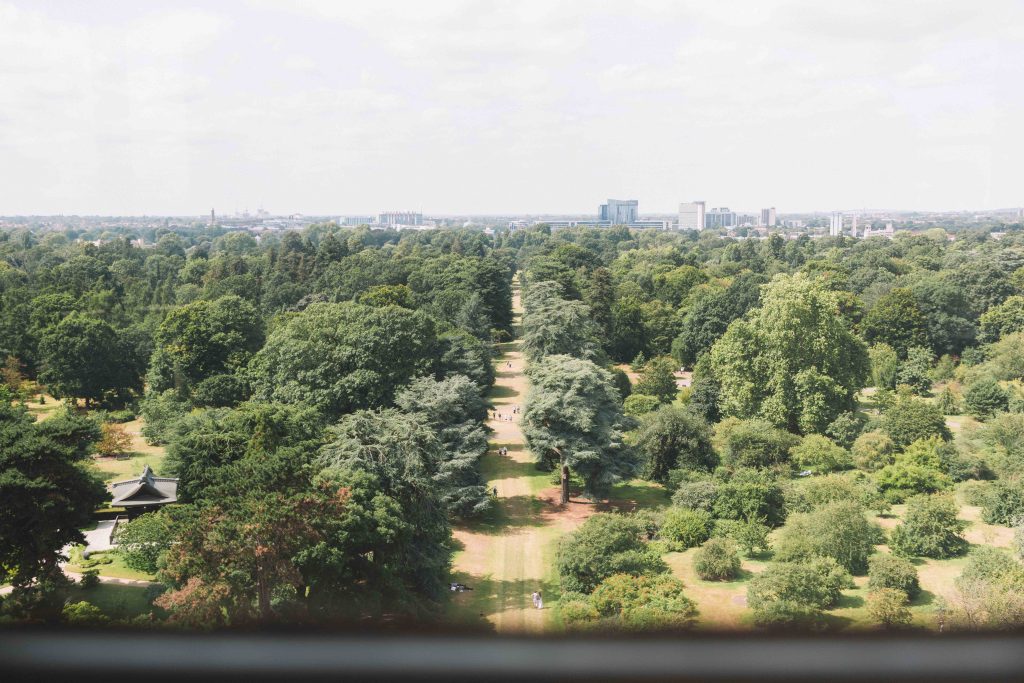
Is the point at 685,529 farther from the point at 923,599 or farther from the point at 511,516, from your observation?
the point at 923,599

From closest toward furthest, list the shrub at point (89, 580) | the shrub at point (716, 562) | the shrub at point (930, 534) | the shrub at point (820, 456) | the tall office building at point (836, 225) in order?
the shrub at point (89, 580) → the shrub at point (716, 562) → the shrub at point (930, 534) → the shrub at point (820, 456) → the tall office building at point (836, 225)

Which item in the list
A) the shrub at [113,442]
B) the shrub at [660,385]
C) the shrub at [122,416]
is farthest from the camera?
the shrub at [660,385]

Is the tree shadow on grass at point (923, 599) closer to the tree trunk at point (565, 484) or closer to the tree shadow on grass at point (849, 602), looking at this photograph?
the tree shadow on grass at point (849, 602)

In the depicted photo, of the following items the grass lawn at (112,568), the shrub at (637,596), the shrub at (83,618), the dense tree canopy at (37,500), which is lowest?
the grass lawn at (112,568)

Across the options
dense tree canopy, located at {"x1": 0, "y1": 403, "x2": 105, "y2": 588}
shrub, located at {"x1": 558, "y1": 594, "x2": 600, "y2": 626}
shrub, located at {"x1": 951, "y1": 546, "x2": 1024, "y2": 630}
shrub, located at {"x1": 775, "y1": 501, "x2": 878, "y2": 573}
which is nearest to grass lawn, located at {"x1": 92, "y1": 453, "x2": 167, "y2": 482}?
dense tree canopy, located at {"x1": 0, "y1": 403, "x2": 105, "y2": 588}

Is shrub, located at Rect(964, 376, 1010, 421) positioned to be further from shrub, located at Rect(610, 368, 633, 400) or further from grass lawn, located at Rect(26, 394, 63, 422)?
grass lawn, located at Rect(26, 394, 63, 422)

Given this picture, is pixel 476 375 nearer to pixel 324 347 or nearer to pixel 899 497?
pixel 324 347

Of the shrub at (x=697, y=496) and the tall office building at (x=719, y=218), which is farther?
the tall office building at (x=719, y=218)

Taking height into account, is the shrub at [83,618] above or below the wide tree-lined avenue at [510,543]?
above

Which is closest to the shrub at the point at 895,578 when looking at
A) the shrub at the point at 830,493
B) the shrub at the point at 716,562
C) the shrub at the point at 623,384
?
the shrub at the point at 716,562
